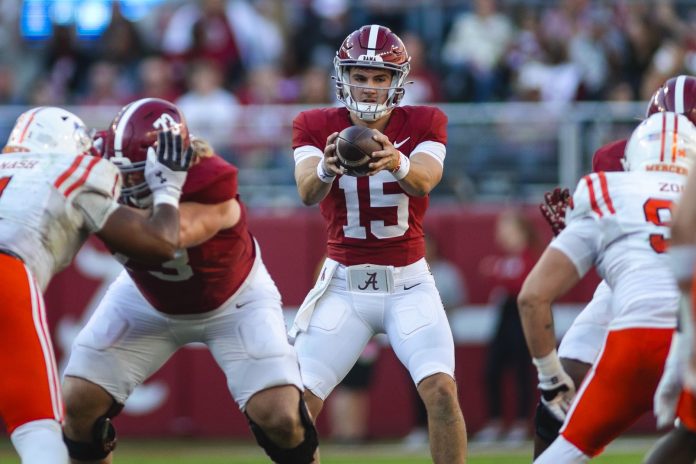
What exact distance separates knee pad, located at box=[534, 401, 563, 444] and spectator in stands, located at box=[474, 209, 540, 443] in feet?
15.0

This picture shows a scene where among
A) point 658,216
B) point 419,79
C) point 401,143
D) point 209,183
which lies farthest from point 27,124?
point 419,79

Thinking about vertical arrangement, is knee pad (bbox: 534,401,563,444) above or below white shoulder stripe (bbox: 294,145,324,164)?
below

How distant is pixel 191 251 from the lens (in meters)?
5.90

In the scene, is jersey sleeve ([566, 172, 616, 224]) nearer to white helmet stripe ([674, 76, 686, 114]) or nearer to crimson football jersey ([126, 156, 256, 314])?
white helmet stripe ([674, 76, 686, 114])

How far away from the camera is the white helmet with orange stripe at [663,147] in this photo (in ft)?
17.6

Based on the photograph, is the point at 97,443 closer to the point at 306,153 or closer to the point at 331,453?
the point at 306,153

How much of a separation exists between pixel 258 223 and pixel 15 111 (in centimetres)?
225

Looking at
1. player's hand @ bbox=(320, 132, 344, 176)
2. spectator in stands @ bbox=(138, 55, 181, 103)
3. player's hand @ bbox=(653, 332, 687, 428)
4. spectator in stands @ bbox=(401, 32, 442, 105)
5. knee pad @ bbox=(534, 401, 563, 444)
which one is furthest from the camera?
spectator in stands @ bbox=(138, 55, 181, 103)

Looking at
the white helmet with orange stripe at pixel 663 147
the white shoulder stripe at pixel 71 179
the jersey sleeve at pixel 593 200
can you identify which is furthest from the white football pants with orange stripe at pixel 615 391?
the white shoulder stripe at pixel 71 179

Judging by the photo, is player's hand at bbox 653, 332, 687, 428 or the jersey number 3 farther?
the jersey number 3

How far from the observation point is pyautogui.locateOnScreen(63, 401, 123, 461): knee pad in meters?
5.96

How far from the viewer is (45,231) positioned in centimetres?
516

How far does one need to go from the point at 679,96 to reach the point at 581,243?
1.52m

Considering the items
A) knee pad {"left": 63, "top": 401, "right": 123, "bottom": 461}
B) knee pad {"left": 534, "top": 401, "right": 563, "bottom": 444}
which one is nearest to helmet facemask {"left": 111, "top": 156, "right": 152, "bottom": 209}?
knee pad {"left": 63, "top": 401, "right": 123, "bottom": 461}
